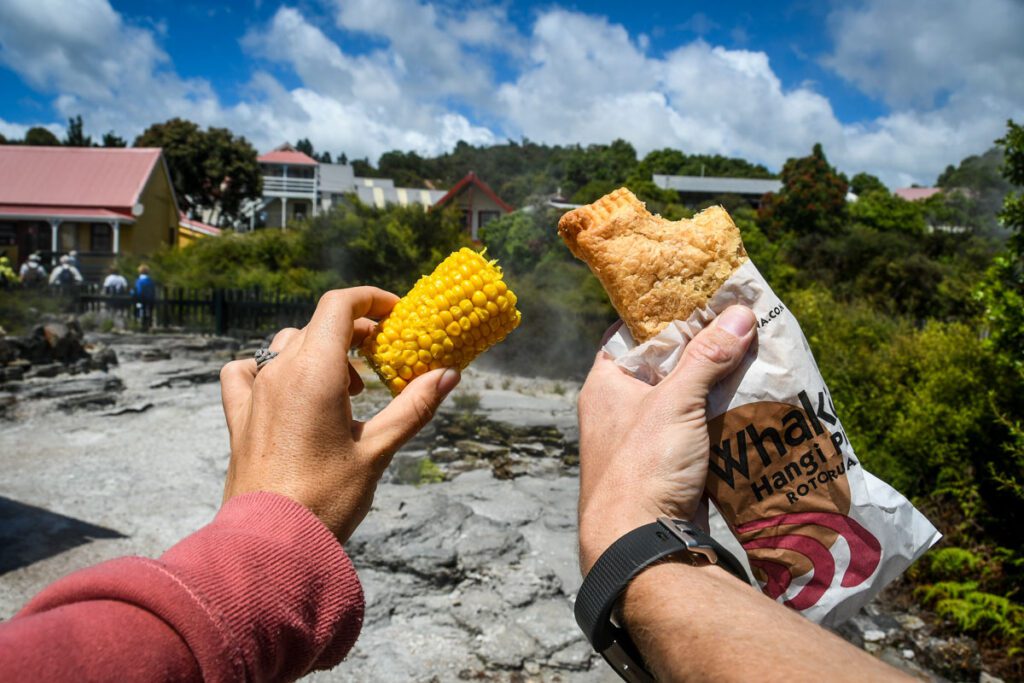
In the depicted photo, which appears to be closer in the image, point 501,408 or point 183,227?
point 501,408

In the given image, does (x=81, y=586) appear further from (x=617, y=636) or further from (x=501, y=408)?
(x=501, y=408)

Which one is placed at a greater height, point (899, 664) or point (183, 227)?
point (183, 227)

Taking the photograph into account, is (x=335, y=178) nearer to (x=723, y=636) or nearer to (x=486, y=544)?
(x=486, y=544)

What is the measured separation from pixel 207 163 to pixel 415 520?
49.9 meters

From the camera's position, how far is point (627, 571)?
1.32 m

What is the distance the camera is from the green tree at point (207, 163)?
157 feet

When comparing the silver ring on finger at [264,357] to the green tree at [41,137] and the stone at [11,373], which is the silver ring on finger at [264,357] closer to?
the stone at [11,373]

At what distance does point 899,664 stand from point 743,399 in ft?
9.33

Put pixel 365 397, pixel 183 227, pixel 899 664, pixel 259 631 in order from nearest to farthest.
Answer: pixel 259 631, pixel 899 664, pixel 365 397, pixel 183 227

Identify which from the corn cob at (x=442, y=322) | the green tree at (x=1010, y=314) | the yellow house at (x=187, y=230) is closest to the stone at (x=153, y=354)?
the corn cob at (x=442, y=322)

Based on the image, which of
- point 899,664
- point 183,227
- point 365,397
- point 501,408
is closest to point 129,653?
point 899,664

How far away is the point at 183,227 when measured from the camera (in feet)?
132

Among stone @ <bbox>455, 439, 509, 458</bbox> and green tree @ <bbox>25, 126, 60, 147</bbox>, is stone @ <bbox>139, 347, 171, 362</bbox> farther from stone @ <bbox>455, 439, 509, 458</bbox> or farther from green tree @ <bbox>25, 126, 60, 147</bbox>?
green tree @ <bbox>25, 126, 60, 147</bbox>

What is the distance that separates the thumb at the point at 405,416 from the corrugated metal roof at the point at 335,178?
51295 millimetres
